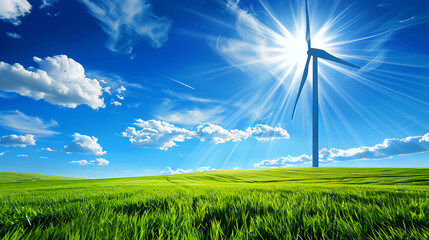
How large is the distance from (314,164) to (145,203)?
61961 millimetres

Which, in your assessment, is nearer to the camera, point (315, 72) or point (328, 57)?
point (328, 57)

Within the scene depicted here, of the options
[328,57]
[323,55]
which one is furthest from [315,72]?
[328,57]

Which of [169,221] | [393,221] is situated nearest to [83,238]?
[169,221]

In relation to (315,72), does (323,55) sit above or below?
above

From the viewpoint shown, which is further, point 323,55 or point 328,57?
point 323,55

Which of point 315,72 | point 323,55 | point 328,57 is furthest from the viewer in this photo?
point 315,72

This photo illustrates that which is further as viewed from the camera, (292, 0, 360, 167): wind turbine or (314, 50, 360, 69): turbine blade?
(292, 0, 360, 167): wind turbine

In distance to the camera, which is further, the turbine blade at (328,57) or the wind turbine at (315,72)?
the wind turbine at (315,72)

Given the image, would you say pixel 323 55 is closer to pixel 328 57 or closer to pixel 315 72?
pixel 328 57

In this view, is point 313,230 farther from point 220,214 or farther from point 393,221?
point 220,214

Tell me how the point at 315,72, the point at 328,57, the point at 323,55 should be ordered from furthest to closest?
the point at 315,72, the point at 323,55, the point at 328,57

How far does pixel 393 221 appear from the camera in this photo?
1869 millimetres

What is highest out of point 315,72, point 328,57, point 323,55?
point 323,55

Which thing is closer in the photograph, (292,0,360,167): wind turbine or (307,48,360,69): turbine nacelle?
(307,48,360,69): turbine nacelle
